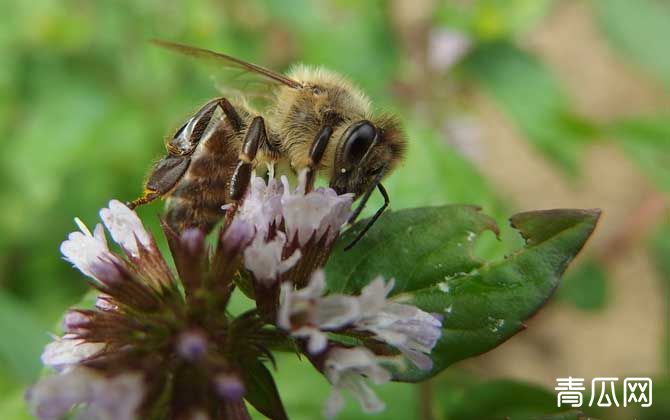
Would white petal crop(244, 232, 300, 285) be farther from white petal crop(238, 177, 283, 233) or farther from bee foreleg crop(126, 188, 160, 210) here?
bee foreleg crop(126, 188, 160, 210)

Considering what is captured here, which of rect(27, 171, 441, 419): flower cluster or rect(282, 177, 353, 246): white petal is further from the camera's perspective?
rect(282, 177, 353, 246): white petal

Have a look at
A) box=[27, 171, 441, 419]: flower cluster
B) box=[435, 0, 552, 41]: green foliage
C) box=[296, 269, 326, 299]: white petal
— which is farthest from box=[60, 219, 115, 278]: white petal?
box=[435, 0, 552, 41]: green foliage

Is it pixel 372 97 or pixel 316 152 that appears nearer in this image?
pixel 316 152

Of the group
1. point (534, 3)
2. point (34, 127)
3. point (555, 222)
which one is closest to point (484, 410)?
point (555, 222)

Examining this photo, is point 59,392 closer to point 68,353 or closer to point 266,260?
point 68,353

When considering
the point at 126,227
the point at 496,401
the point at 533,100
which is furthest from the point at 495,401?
the point at 533,100

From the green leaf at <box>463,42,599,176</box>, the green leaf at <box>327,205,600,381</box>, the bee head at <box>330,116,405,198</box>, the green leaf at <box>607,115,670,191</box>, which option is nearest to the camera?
the green leaf at <box>327,205,600,381</box>

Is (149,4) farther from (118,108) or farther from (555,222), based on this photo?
(555,222)

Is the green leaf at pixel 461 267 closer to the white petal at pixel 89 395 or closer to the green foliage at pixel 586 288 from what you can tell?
the white petal at pixel 89 395
